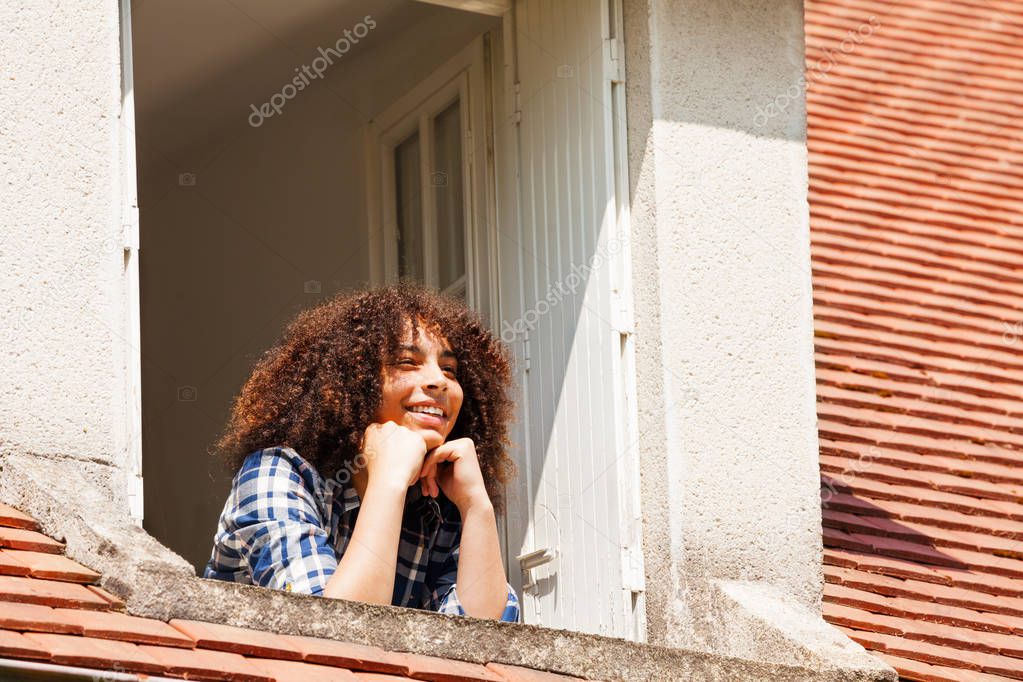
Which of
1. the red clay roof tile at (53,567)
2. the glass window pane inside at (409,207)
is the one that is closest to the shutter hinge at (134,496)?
the red clay roof tile at (53,567)

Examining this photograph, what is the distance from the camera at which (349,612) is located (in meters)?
4.60

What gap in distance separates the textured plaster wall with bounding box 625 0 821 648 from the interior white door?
0.08m

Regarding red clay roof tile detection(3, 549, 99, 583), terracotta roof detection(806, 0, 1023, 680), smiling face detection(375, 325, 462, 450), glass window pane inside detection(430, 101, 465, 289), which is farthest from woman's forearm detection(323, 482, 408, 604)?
glass window pane inside detection(430, 101, 465, 289)

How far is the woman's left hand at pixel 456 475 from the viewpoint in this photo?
18.1ft

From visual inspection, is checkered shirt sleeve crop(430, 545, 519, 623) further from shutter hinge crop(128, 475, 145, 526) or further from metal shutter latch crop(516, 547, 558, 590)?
shutter hinge crop(128, 475, 145, 526)

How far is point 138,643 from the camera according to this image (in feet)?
13.8

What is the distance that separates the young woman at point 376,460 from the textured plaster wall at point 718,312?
1.96 feet

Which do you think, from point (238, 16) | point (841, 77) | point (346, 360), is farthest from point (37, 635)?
point (841, 77)

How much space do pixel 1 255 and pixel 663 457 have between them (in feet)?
6.95

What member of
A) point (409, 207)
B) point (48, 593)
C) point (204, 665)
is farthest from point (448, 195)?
point (204, 665)

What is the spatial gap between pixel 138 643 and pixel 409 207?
381 cm

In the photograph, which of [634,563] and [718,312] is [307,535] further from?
[718,312]

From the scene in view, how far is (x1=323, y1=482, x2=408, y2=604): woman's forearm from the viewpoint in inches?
193

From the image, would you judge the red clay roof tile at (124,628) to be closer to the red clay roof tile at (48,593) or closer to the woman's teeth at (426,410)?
the red clay roof tile at (48,593)
